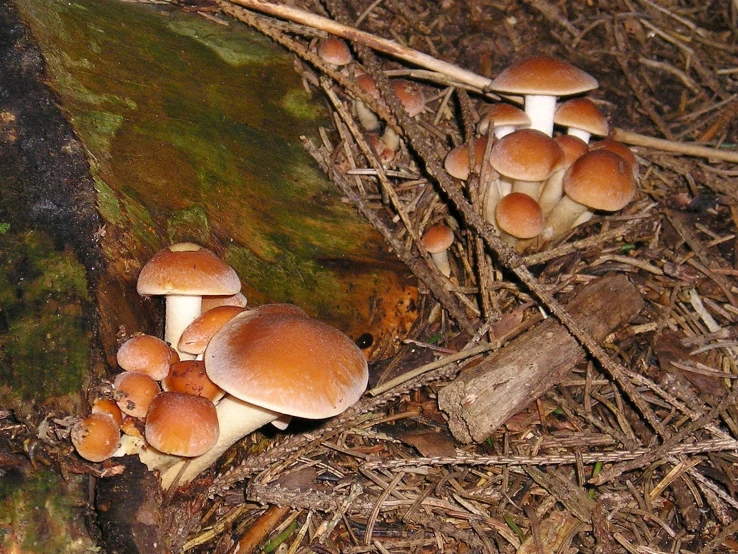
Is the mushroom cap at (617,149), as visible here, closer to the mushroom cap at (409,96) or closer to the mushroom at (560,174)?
the mushroom at (560,174)

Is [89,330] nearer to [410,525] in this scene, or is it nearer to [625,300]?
[410,525]

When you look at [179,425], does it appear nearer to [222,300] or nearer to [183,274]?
[183,274]

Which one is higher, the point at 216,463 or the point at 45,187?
the point at 45,187

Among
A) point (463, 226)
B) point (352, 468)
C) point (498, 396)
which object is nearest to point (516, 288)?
point (463, 226)

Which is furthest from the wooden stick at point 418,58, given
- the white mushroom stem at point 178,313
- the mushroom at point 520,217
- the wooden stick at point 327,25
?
the white mushroom stem at point 178,313

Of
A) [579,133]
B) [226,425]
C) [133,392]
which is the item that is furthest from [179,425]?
[579,133]

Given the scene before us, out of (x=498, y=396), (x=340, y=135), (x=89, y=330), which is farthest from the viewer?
(x=340, y=135)
